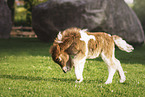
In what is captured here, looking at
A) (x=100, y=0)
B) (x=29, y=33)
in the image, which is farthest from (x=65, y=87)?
(x=29, y=33)

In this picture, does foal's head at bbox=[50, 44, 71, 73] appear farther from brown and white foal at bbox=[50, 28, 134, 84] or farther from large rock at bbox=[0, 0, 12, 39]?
large rock at bbox=[0, 0, 12, 39]

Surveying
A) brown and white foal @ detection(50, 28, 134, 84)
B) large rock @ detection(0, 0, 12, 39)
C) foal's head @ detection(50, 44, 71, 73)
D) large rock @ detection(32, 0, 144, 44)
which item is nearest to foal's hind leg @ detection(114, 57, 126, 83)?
brown and white foal @ detection(50, 28, 134, 84)

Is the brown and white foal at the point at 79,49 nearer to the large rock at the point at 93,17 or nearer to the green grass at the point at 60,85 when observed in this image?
the green grass at the point at 60,85

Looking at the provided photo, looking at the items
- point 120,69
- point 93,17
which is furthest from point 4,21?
point 120,69

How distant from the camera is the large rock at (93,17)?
17.0 m

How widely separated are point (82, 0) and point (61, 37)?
39.3 feet

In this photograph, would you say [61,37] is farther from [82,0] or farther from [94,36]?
[82,0]

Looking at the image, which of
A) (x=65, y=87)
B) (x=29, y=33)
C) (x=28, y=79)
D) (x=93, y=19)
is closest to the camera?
(x=65, y=87)

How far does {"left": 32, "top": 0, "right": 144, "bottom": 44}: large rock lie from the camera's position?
17.0 meters

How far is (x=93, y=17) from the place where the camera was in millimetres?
16969

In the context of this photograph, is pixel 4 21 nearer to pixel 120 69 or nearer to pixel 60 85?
pixel 60 85

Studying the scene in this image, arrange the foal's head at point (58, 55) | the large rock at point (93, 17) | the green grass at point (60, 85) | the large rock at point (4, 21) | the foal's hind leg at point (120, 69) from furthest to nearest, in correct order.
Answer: the large rock at point (4, 21) → the large rock at point (93, 17) → the foal's hind leg at point (120, 69) → the foal's head at point (58, 55) → the green grass at point (60, 85)

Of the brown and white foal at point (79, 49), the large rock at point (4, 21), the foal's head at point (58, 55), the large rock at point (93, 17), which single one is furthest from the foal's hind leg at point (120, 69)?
the large rock at point (4, 21)

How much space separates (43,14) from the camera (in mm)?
19094
